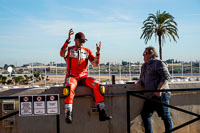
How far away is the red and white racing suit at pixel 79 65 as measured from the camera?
4.57 metres

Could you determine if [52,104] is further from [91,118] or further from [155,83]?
A: [155,83]

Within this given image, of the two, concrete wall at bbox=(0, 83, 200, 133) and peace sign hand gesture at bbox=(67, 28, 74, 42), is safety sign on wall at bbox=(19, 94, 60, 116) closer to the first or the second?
concrete wall at bbox=(0, 83, 200, 133)

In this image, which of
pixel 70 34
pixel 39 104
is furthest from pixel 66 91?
pixel 70 34

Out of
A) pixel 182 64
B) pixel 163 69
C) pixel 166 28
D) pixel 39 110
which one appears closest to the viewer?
pixel 39 110

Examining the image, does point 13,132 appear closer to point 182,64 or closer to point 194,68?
point 182,64

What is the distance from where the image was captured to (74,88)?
4.53 meters

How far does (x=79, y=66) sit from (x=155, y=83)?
4.74 feet

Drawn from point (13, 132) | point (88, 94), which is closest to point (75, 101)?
point (88, 94)

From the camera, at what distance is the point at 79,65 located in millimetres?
4824

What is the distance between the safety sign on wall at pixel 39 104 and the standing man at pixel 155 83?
1675 millimetres

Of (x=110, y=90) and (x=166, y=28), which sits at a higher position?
(x=166, y=28)

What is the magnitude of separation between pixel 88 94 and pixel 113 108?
60 centimetres

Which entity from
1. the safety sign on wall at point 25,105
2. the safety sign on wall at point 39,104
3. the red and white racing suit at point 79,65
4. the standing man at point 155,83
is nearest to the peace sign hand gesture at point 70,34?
the red and white racing suit at point 79,65

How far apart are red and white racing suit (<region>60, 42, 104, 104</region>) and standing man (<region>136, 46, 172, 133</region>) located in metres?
0.88
